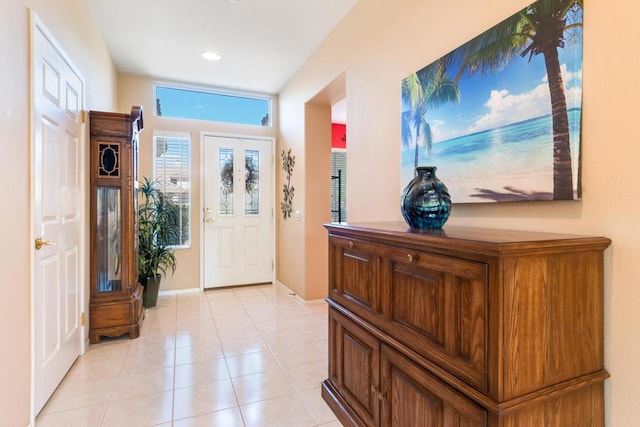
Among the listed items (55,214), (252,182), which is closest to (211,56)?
(252,182)

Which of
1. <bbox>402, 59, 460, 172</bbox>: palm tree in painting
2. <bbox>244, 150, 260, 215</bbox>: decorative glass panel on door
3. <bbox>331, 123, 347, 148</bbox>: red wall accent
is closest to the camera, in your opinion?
<bbox>402, 59, 460, 172</bbox>: palm tree in painting

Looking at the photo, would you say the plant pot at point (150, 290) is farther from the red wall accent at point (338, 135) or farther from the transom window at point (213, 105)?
the red wall accent at point (338, 135)

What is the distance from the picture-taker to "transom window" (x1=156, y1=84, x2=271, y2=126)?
A: 14.2ft

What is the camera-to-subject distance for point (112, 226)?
290 centimetres

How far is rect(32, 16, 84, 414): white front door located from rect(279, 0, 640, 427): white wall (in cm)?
206

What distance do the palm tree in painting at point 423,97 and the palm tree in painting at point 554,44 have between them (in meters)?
0.34

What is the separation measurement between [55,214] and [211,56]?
2.37 meters

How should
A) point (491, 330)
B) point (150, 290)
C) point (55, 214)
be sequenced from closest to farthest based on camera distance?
point (491, 330), point (55, 214), point (150, 290)

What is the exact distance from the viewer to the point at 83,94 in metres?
2.58

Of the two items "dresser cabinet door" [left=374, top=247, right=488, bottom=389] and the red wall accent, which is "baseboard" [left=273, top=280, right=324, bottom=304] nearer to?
"dresser cabinet door" [left=374, top=247, right=488, bottom=389]

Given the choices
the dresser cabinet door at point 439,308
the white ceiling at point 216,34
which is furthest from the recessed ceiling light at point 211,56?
the dresser cabinet door at point 439,308

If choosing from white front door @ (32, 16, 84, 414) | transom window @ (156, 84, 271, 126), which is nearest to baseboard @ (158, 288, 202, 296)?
white front door @ (32, 16, 84, 414)

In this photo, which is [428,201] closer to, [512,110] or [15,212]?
[512,110]

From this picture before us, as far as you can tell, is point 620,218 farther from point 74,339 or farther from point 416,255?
point 74,339
